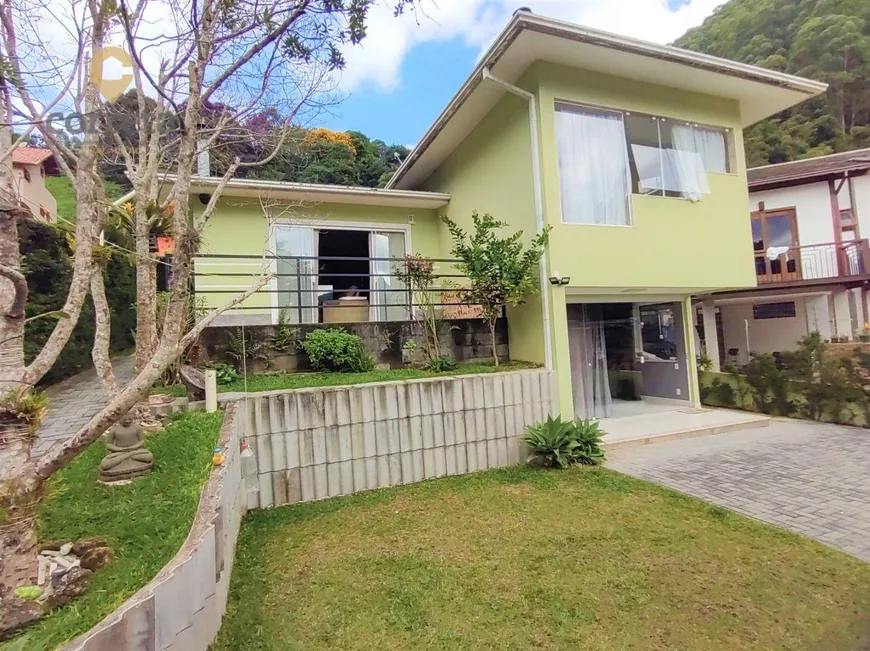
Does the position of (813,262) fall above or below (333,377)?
above

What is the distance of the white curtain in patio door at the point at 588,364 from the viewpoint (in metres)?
8.48

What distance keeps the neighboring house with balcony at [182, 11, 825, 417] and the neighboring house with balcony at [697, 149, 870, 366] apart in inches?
250

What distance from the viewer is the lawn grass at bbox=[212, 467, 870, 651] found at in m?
2.89

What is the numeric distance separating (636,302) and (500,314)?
362 centimetres

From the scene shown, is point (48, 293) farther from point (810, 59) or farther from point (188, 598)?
point (810, 59)

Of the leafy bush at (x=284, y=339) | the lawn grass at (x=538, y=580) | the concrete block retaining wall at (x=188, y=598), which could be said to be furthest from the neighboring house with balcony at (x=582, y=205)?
the concrete block retaining wall at (x=188, y=598)

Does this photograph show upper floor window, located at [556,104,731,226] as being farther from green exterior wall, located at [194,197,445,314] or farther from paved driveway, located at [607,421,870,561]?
green exterior wall, located at [194,197,445,314]

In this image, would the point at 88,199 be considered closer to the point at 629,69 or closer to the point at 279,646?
the point at 279,646

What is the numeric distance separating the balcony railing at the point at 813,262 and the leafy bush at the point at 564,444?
468 inches

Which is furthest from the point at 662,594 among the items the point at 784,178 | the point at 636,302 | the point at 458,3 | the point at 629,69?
the point at 784,178

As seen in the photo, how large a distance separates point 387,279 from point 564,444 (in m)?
5.84

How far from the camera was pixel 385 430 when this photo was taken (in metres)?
5.85

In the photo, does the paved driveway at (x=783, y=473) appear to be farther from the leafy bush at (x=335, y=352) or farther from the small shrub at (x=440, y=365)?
the leafy bush at (x=335, y=352)

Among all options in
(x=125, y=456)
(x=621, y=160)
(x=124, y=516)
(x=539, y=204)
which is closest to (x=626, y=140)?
(x=621, y=160)
